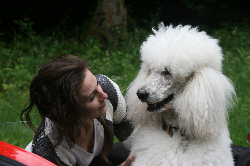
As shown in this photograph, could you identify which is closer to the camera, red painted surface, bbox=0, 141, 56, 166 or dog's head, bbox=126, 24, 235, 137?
red painted surface, bbox=0, 141, 56, 166

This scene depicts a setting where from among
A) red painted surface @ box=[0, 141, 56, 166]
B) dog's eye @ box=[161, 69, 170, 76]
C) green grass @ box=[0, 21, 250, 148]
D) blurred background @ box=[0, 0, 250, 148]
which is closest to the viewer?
red painted surface @ box=[0, 141, 56, 166]

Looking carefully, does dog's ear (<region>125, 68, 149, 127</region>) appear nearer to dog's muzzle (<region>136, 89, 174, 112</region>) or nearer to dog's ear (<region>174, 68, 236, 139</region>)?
dog's muzzle (<region>136, 89, 174, 112</region>)

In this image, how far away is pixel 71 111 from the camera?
5.34ft

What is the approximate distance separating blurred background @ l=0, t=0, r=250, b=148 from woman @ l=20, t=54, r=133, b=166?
0.29 metres

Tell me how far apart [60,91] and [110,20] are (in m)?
4.37

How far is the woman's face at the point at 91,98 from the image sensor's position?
5.33 ft

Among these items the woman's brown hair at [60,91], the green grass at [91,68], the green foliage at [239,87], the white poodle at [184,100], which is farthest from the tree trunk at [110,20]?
the woman's brown hair at [60,91]

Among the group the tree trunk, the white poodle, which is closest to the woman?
the white poodle

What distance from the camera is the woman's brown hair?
157cm

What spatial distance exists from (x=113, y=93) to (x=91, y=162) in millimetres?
471

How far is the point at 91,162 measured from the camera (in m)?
2.06

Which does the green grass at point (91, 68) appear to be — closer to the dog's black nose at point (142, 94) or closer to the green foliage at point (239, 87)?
the green foliage at point (239, 87)

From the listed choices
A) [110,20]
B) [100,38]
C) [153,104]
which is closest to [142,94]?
[153,104]

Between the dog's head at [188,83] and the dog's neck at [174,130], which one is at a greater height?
the dog's head at [188,83]
